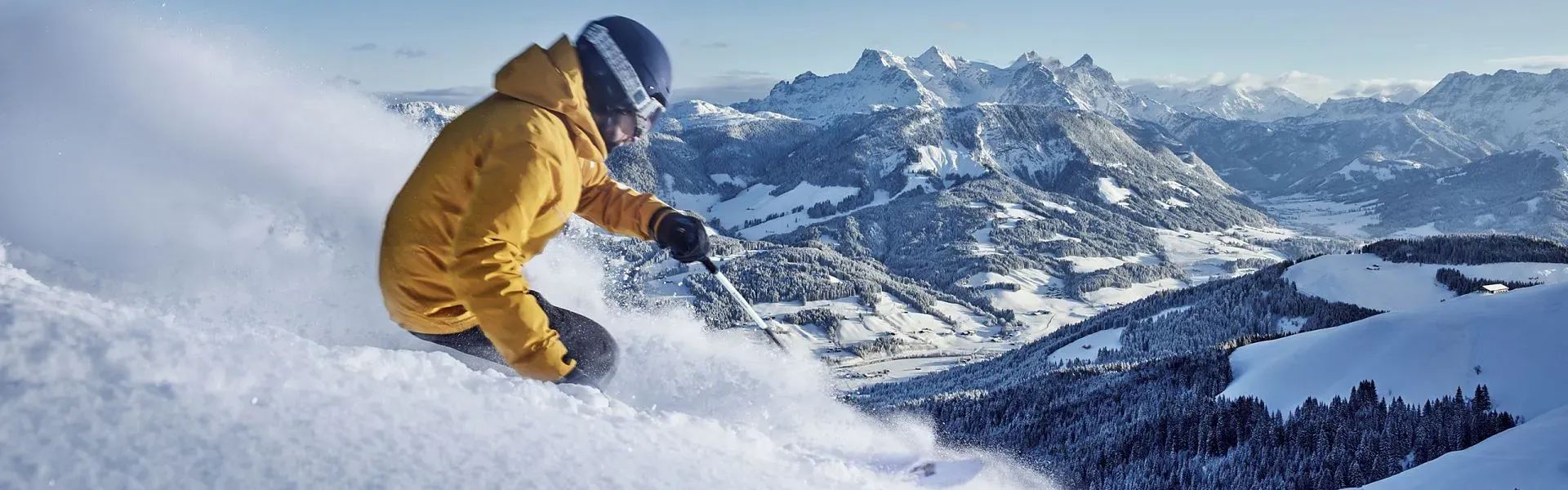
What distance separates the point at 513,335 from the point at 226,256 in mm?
9170

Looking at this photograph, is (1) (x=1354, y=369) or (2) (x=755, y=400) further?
(1) (x=1354, y=369)

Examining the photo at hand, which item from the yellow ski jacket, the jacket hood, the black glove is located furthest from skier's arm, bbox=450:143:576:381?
the black glove

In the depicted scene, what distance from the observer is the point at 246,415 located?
10.6 ft

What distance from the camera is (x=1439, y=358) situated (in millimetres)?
42031

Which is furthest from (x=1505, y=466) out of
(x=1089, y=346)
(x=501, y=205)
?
(x=1089, y=346)

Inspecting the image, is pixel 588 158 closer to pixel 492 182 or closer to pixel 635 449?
pixel 492 182

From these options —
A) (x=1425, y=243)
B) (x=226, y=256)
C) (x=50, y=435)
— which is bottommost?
(x=226, y=256)

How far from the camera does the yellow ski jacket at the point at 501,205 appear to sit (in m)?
4.60

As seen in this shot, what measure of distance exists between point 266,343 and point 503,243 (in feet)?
4.20

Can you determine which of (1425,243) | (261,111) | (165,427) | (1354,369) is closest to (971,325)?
(1425,243)

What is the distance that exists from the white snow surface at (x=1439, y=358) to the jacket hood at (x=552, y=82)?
44829mm

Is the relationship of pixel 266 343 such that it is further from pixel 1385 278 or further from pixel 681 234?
pixel 1385 278

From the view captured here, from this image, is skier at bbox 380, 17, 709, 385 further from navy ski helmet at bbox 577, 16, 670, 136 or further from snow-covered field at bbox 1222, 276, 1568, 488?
snow-covered field at bbox 1222, 276, 1568, 488


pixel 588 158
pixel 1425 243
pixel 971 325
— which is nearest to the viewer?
pixel 588 158
